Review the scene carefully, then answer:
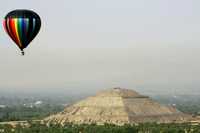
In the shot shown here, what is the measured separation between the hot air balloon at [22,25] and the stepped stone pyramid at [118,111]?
5506cm

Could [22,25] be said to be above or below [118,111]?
above

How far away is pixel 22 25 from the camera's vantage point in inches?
2554

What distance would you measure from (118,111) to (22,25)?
65934 millimetres

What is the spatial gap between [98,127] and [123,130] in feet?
17.0

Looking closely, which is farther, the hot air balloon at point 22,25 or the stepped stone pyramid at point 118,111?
the stepped stone pyramid at point 118,111

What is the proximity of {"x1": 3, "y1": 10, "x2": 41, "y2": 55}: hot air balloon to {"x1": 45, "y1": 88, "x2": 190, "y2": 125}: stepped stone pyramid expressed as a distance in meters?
55.1

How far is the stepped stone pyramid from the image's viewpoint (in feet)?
403

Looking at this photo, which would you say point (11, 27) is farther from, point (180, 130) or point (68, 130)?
point (180, 130)

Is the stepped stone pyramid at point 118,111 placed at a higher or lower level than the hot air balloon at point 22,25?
lower

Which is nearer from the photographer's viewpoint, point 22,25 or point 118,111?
point 22,25

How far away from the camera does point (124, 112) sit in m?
127

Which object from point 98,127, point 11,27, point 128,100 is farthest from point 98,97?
point 11,27

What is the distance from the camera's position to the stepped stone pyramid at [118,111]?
4833 inches

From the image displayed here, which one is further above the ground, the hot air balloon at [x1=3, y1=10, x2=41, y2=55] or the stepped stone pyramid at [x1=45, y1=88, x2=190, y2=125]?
the hot air balloon at [x1=3, y1=10, x2=41, y2=55]
